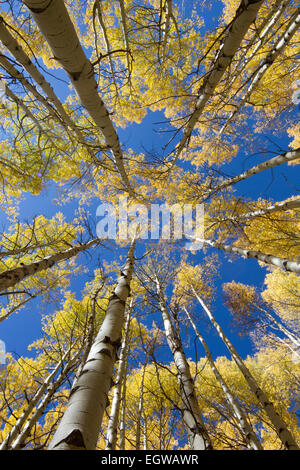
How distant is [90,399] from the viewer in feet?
3.48

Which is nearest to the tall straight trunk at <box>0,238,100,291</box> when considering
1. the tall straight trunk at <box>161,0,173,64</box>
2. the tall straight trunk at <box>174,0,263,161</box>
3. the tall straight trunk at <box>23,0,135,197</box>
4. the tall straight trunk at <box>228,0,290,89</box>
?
the tall straight trunk at <box>23,0,135,197</box>

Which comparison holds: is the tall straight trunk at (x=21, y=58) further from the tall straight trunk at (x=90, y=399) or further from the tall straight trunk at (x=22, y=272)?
the tall straight trunk at (x=90, y=399)

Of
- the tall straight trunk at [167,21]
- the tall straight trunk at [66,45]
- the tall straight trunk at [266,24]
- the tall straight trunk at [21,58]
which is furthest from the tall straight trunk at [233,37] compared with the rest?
the tall straight trunk at [21,58]

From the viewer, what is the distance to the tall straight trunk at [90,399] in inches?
34.8

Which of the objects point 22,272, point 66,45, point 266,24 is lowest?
point 22,272

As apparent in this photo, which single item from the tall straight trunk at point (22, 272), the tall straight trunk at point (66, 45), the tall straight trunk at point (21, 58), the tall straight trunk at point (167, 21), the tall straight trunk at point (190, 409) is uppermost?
the tall straight trunk at point (167, 21)

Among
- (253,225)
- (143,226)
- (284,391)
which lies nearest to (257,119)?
(253,225)

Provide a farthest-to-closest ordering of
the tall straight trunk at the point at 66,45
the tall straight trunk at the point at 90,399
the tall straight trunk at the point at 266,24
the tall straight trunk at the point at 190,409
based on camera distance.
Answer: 1. the tall straight trunk at the point at 266,24
2. the tall straight trunk at the point at 190,409
3. the tall straight trunk at the point at 66,45
4. the tall straight trunk at the point at 90,399

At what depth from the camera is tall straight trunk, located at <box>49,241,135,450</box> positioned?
883 millimetres

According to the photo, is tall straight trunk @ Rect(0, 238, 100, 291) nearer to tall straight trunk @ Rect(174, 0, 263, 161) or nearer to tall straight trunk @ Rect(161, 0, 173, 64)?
tall straight trunk @ Rect(174, 0, 263, 161)

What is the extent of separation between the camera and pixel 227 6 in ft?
21.1

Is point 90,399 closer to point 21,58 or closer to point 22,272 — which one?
point 22,272

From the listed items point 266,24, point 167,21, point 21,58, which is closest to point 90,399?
point 21,58

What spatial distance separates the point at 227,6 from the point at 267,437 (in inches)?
632
